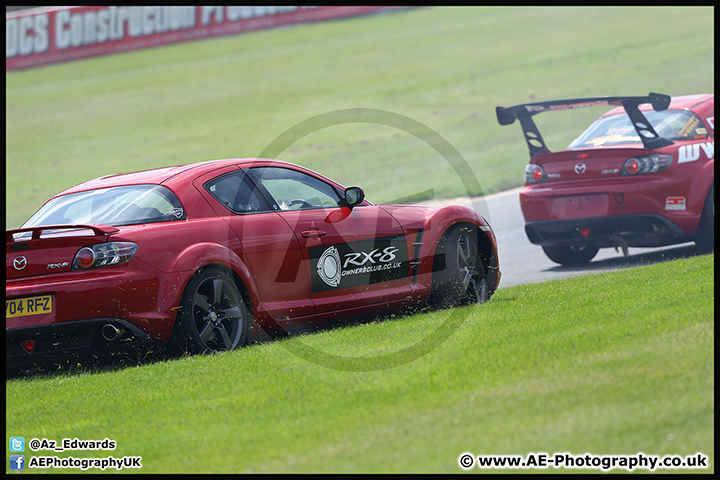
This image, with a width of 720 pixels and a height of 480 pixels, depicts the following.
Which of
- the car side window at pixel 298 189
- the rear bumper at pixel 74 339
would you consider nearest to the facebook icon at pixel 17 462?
the rear bumper at pixel 74 339

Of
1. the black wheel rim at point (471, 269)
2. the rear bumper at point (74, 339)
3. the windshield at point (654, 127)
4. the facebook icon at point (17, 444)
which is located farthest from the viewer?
the windshield at point (654, 127)

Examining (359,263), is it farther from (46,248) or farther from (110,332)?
(46,248)

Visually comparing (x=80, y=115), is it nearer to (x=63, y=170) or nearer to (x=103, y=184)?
(x=63, y=170)

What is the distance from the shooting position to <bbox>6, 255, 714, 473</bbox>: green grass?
3977 mm

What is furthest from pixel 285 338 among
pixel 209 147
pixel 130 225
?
pixel 209 147

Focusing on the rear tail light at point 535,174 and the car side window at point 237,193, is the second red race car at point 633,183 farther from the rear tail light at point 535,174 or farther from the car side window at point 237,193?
the car side window at point 237,193

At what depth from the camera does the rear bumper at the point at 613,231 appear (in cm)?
973

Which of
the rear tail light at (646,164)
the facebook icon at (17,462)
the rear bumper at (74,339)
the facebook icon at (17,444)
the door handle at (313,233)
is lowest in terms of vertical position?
the facebook icon at (17,444)

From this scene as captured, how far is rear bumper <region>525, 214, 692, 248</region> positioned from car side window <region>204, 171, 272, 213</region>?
4.32 meters

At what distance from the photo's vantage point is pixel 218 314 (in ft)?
21.2

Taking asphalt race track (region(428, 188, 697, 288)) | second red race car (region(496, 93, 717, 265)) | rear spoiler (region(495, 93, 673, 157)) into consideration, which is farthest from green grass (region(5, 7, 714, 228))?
rear spoiler (region(495, 93, 673, 157))

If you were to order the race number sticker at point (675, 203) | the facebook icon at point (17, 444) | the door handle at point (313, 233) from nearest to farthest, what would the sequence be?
the facebook icon at point (17, 444), the door handle at point (313, 233), the race number sticker at point (675, 203)

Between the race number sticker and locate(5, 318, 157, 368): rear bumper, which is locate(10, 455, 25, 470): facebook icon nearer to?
locate(5, 318, 157, 368): rear bumper

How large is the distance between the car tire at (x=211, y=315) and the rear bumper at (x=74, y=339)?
259 mm
